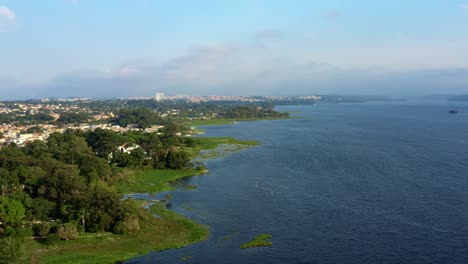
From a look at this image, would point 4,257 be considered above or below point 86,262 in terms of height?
above

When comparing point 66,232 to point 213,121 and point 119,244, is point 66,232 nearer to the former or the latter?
point 119,244

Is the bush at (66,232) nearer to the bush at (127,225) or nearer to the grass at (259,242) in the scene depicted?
the bush at (127,225)

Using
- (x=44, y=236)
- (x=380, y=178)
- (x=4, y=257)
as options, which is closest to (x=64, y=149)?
(x=44, y=236)

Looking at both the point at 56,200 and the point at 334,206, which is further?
the point at 334,206

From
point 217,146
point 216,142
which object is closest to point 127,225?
point 217,146

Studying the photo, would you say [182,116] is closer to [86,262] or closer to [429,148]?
Answer: [429,148]

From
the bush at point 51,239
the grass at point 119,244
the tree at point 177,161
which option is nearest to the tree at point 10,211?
the grass at point 119,244
